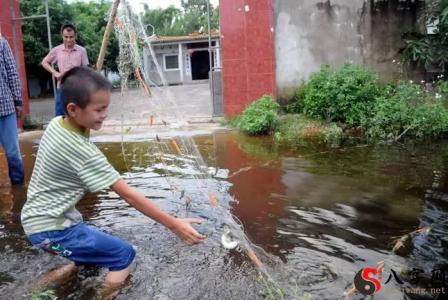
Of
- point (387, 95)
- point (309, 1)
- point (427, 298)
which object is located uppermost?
point (309, 1)

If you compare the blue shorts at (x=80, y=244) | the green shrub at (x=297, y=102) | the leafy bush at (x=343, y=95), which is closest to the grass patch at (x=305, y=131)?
the leafy bush at (x=343, y=95)

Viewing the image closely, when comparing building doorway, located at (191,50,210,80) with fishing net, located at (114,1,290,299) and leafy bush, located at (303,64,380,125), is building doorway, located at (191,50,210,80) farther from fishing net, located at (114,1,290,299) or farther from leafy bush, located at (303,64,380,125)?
fishing net, located at (114,1,290,299)

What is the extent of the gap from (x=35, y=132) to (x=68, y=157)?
830 centimetres

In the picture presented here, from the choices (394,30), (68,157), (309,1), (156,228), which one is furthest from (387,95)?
(68,157)

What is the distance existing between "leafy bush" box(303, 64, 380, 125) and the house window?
25.9 m

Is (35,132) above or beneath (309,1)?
beneath

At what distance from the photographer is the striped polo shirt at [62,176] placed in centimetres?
248

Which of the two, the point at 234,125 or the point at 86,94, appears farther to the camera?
the point at 234,125

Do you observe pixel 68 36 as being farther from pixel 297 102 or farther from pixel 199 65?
pixel 199 65

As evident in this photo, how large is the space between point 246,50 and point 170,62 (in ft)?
83.5

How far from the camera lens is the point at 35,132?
10.1 metres

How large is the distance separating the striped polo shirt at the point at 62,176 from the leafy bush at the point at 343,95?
21.7ft

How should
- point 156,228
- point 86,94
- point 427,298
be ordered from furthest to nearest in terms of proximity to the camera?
point 156,228
point 427,298
point 86,94

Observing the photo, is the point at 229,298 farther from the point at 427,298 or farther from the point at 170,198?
the point at 170,198
